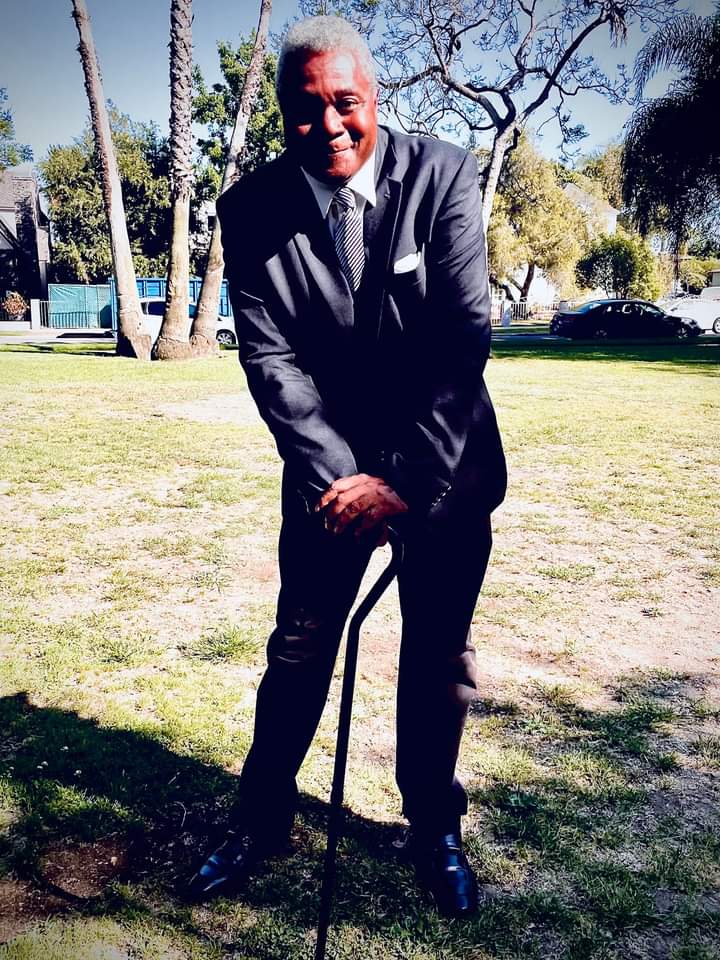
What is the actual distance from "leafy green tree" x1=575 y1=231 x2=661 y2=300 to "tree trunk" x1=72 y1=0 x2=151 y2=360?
3458 cm

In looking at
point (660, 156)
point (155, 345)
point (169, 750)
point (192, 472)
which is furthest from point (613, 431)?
point (660, 156)

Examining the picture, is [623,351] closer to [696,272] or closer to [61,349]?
[61,349]

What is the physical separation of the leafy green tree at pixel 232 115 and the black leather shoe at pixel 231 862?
39972 millimetres

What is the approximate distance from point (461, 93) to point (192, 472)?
55.7ft

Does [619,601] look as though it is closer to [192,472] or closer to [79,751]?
[79,751]

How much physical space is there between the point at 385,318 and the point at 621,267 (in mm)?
48229

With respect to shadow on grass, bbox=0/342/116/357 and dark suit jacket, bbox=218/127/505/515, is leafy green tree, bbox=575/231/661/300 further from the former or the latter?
dark suit jacket, bbox=218/127/505/515

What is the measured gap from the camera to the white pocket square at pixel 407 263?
2037 millimetres

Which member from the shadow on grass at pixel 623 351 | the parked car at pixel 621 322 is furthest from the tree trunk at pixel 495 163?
the parked car at pixel 621 322

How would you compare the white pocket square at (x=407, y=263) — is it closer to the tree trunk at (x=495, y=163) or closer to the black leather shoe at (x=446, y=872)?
the black leather shoe at (x=446, y=872)

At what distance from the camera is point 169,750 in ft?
9.59

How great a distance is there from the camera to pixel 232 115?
4522 cm

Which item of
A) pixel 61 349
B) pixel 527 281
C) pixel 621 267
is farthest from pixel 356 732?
pixel 527 281

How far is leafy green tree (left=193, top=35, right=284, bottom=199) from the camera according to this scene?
4084cm
